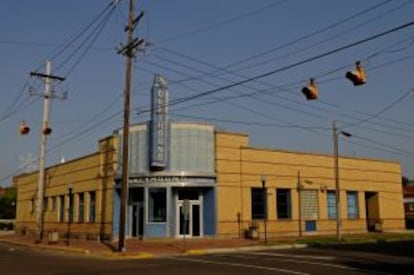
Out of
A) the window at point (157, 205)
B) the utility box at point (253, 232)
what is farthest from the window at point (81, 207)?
the utility box at point (253, 232)

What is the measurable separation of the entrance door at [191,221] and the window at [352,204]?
15280 mm

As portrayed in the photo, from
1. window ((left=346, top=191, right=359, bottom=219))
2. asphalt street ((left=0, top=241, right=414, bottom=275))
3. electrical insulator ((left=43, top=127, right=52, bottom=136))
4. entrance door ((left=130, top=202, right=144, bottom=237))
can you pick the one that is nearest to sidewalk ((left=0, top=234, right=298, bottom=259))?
entrance door ((left=130, top=202, right=144, bottom=237))

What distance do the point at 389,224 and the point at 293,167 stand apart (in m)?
13.4

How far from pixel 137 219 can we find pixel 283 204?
451 inches

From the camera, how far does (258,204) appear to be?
40.4m

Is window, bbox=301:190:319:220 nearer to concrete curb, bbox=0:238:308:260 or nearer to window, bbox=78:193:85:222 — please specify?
concrete curb, bbox=0:238:308:260

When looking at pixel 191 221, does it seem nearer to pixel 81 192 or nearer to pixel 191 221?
pixel 191 221

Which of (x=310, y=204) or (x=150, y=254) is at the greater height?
(x=310, y=204)

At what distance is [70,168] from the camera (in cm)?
4784

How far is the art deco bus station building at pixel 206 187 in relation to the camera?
36.9 m

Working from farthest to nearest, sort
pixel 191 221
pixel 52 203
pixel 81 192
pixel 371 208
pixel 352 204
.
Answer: pixel 52 203
pixel 371 208
pixel 352 204
pixel 81 192
pixel 191 221

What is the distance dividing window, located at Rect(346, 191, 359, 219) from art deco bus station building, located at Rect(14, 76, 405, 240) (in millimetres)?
87

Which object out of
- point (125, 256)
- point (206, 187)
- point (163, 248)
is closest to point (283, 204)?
point (206, 187)

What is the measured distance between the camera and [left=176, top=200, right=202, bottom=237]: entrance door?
123 ft
